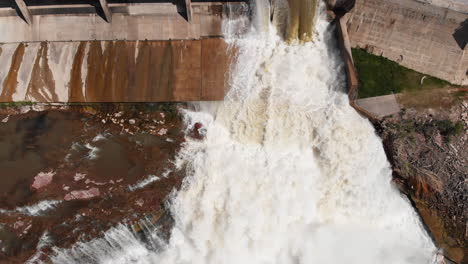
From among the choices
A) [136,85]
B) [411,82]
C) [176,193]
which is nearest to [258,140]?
[176,193]

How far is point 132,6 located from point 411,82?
11.6m

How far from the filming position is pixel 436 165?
11.6m

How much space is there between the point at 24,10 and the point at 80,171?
747 centimetres

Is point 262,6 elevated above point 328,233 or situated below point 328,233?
above

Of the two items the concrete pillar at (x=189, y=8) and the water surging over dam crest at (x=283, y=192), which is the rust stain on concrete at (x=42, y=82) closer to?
the water surging over dam crest at (x=283, y=192)

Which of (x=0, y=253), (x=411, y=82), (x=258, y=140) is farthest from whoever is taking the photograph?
(x=411, y=82)

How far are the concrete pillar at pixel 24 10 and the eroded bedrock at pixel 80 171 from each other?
3.88m

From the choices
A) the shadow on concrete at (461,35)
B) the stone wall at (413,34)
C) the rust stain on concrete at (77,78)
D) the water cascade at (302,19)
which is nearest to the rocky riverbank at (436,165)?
the stone wall at (413,34)

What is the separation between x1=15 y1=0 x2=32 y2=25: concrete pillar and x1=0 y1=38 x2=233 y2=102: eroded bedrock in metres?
1.00

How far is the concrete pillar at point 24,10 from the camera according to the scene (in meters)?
13.3

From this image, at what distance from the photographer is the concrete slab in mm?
12375

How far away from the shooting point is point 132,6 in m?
13.9

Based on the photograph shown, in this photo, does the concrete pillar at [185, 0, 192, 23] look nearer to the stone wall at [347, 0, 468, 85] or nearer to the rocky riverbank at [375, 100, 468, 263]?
the stone wall at [347, 0, 468, 85]

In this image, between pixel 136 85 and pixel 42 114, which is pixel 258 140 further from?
pixel 42 114
